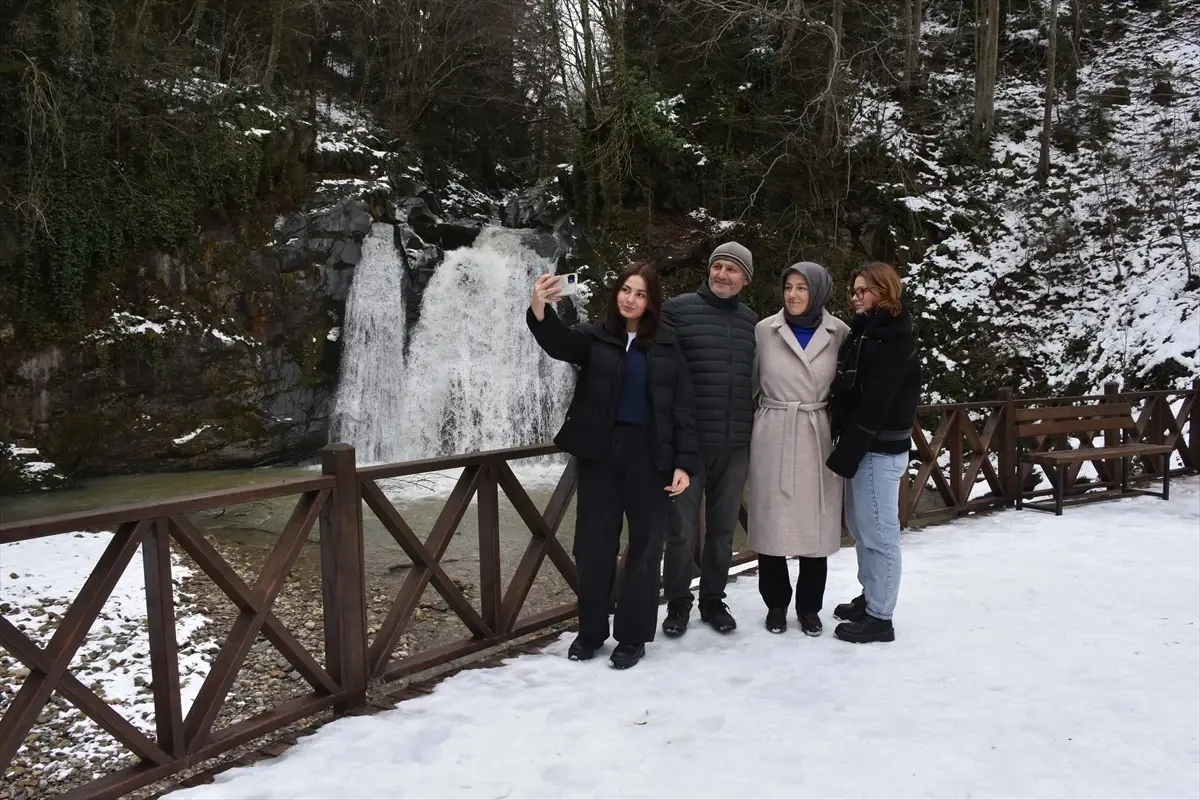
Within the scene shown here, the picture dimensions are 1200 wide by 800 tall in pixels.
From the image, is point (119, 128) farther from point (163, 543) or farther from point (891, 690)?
point (891, 690)

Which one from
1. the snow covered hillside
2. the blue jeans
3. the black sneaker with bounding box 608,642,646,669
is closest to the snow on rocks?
the black sneaker with bounding box 608,642,646,669

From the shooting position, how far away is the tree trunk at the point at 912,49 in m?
17.5

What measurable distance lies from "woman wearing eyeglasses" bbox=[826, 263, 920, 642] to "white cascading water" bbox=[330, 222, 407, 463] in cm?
1080

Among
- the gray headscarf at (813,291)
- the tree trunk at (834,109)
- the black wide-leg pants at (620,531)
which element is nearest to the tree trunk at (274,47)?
the tree trunk at (834,109)

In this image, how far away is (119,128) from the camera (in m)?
13.0

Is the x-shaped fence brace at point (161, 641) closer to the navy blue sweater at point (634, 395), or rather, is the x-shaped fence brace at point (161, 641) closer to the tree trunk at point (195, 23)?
the navy blue sweater at point (634, 395)

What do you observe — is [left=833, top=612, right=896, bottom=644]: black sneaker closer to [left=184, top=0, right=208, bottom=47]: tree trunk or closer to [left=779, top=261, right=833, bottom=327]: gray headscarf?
[left=779, top=261, right=833, bottom=327]: gray headscarf

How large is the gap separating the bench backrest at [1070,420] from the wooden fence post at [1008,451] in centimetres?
7

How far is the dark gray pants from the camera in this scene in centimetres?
394

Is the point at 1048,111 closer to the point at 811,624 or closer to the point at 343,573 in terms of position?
the point at 811,624

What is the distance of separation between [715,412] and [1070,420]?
543 cm

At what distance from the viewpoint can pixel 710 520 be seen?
411 centimetres

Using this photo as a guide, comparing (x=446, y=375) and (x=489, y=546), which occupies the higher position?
(x=446, y=375)

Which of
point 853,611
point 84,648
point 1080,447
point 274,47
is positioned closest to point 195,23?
point 274,47
